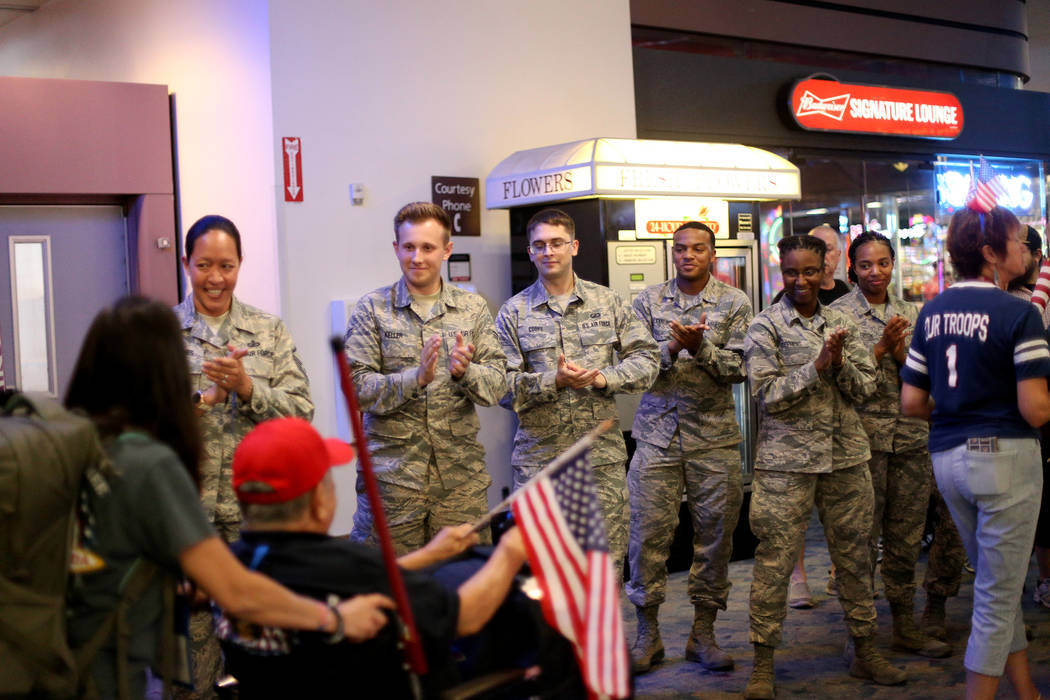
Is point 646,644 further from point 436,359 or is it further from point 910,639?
point 436,359

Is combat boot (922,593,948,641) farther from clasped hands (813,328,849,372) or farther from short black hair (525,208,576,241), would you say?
short black hair (525,208,576,241)

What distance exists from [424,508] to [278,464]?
1.97m

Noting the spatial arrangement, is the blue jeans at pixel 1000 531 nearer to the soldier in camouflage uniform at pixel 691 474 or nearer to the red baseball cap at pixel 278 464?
the soldier in camouflage uniform at pixel 691 474

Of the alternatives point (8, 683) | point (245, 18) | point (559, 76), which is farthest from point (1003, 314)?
point (245, 18)

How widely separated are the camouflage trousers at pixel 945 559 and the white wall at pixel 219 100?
11.2ft

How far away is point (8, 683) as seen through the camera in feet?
6.29

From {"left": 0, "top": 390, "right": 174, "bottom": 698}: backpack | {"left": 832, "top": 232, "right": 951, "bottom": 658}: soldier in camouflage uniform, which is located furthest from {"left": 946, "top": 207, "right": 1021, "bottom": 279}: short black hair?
{"left": 0, "top": 390, "right": 174, "bottom": 698}: backpack

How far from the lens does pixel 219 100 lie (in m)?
5.77

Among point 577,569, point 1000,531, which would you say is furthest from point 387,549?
point 1000,531

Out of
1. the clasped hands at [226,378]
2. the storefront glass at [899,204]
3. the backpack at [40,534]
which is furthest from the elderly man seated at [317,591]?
the storefront glass at [899,204]

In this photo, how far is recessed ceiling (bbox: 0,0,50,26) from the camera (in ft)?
26.9

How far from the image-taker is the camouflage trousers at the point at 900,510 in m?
4.70

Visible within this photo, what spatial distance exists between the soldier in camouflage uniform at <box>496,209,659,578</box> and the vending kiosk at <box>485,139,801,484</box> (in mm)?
1111

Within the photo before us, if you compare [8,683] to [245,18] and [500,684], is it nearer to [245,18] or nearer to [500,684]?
[500,684]
